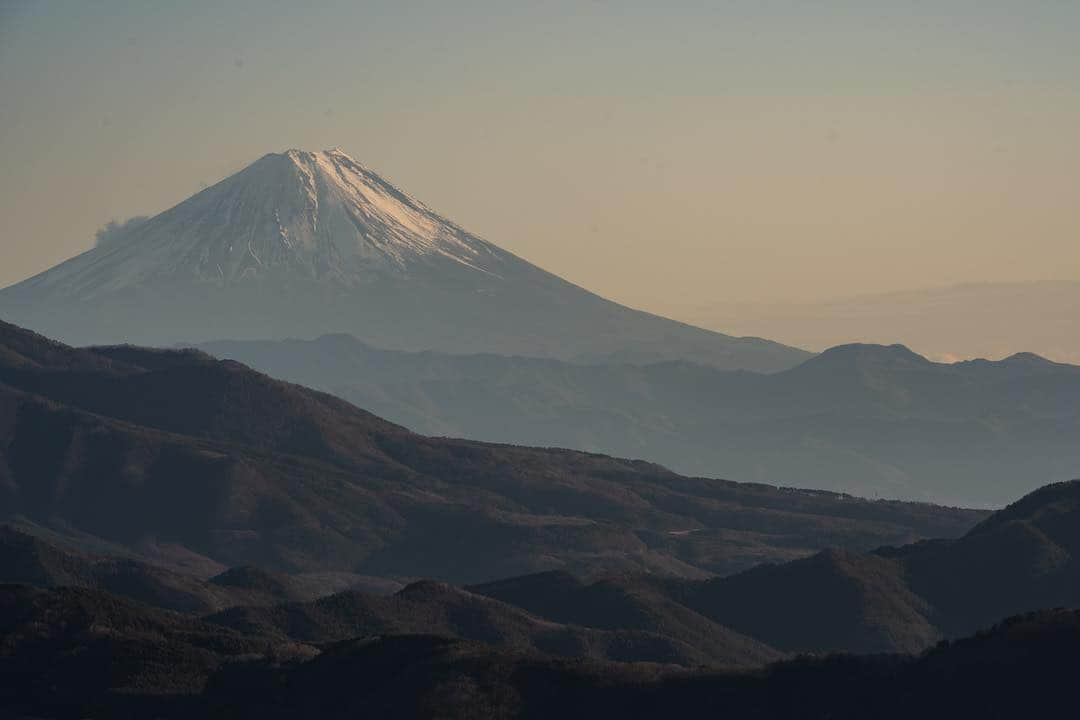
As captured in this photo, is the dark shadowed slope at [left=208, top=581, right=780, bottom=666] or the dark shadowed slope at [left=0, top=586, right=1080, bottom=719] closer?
the dark shadowed slope at [left=0, top=586, right=1080, bottom=719]

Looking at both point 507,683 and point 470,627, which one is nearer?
point 507,683

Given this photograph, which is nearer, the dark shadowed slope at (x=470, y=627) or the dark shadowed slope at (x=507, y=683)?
the dark shadowed slope at (x=507, y=683)

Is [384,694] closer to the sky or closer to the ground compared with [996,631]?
closer to the ground

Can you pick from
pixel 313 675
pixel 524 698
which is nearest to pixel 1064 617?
pixel 524 698

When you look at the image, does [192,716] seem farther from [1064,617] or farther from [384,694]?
[1064,617]

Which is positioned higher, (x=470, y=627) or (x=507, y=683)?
(x=470, y=627)

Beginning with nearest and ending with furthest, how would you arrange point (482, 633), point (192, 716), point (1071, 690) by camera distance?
point (1071, 690) → point (192, 716) → point (482, 633)

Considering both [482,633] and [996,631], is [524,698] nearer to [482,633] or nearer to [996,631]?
[996,631]

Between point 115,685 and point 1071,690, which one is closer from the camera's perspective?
point 1071,690

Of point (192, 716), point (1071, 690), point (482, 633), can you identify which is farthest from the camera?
point (482, 633)

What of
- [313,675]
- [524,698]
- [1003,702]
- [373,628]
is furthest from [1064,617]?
[373,628]
